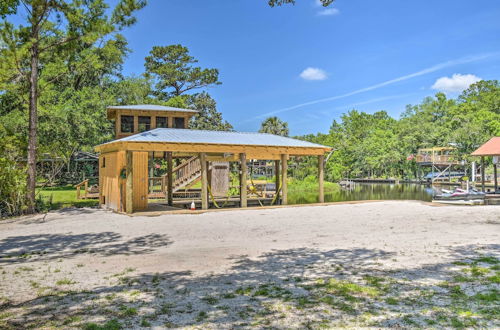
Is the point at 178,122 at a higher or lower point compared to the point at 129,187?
higher

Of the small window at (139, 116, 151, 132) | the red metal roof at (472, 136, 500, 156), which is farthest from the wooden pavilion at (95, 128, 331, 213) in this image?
the red metal roof at (472, 136, 500, 156)

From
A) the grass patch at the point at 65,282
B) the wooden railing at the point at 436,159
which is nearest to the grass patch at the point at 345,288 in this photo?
the grass patch at the point at 65,282

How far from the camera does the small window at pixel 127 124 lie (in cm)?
2077

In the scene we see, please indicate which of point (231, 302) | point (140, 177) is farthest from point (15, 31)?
point (231, 302)

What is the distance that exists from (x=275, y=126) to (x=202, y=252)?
50718 millimetres

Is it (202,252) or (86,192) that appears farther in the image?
(86,192)

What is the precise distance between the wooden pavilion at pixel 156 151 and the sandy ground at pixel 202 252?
2055 mm

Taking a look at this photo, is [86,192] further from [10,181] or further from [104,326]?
[104,326]

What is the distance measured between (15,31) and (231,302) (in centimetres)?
1597

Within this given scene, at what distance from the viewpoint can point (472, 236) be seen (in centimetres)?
1041

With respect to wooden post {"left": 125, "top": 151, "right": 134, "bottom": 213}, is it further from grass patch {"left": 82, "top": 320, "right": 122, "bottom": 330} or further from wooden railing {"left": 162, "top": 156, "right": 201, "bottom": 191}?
grass patch {"left": 82, "top": 320, "right": 122, "bottom": 330}

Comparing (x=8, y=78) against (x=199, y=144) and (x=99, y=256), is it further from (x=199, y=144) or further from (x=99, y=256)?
(x=99, y=256)

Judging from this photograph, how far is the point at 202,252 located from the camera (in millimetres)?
8828

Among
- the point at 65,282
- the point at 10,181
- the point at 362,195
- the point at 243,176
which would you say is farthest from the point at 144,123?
the point at 362,195
